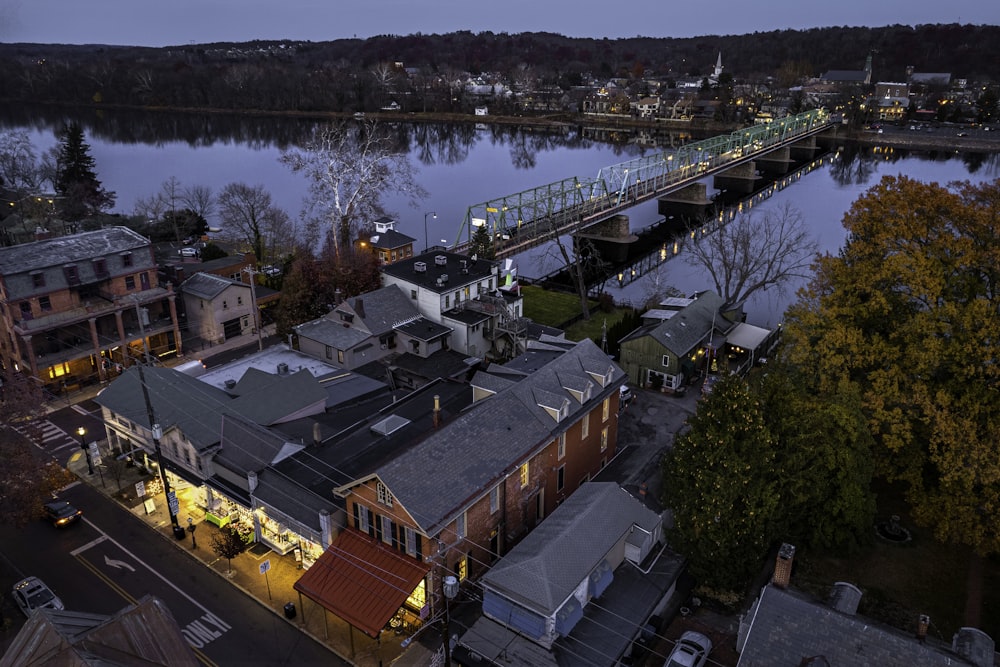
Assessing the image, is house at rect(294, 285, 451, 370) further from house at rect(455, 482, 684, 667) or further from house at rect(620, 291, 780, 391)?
house at rect(455, 482, 684, 667)

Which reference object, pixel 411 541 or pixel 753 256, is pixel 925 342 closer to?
pixel 411 541

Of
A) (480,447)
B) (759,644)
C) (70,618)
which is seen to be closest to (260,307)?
(480,447)

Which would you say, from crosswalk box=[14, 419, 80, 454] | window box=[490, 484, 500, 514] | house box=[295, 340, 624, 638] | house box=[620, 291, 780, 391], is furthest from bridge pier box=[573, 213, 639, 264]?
window box=[490, 484, 500, 514]

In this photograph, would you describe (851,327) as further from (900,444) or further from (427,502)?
(427,502)

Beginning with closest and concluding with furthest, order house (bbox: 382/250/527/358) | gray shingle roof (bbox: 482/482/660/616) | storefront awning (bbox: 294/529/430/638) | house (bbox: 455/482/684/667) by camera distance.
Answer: house (bbox: 455/482/684/667) → gray shingle roof (bbox: 482/482/660/616) → storefront awning (bbox: 294/529/430/638) → house (bbox: 382/250/527/358)

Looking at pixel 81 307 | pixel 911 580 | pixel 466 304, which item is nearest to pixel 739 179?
pixel 466 304

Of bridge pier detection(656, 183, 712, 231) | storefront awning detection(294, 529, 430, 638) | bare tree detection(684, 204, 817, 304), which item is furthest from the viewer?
bridge pier detection(656, 183, 712, 231)
